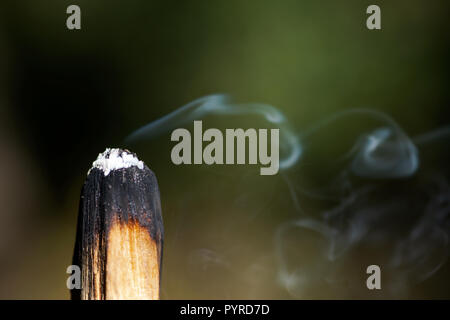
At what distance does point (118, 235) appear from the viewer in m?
0.90

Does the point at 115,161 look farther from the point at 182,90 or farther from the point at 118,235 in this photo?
the point at 182,90

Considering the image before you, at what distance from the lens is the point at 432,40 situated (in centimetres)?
281

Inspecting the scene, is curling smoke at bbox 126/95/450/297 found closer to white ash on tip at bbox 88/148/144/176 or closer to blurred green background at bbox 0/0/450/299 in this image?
blurred green background at bbox 0/0/450/299

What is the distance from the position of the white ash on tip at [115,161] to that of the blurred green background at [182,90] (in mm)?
1719

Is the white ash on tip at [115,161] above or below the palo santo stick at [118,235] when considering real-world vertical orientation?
above

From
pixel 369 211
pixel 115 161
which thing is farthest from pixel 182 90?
pixel 115 161

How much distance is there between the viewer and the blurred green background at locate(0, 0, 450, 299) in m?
2.72

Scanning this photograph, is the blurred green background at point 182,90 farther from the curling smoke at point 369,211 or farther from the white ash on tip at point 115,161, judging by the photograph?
the white ash on tip at point 115,161

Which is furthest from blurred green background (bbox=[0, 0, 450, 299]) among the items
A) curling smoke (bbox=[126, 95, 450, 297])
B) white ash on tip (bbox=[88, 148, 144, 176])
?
white ash on tip (bbox=[88, 148, 144, 176])

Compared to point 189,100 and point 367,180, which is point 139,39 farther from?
point 367,180

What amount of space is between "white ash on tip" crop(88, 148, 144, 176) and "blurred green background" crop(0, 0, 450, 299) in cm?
172

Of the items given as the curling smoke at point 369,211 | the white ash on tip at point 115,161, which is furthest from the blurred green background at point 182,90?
the white ash on tip at point 115,161

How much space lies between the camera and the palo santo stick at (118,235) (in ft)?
2.88
